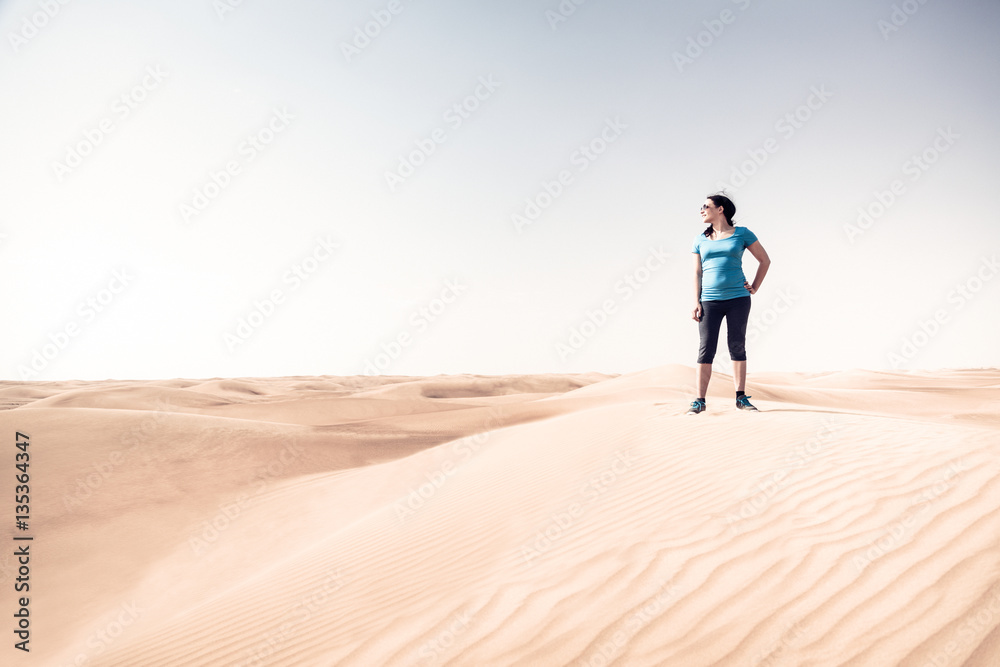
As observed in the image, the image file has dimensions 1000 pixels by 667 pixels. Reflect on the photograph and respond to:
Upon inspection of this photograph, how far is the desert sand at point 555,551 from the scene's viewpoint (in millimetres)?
2270

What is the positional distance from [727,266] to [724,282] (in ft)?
0.58

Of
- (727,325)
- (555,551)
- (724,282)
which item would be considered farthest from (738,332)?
(555,551)

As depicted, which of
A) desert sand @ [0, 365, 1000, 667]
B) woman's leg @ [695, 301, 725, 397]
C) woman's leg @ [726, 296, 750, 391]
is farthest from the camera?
woman's leg @ [695, 301, 725, 397]

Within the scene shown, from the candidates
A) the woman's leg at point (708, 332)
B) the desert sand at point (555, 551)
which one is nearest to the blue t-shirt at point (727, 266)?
the woman's leg at point (708, 332)

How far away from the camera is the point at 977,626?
2.01m

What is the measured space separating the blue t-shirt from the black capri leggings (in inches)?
3.0

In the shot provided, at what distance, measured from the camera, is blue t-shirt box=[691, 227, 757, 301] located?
5754 mm

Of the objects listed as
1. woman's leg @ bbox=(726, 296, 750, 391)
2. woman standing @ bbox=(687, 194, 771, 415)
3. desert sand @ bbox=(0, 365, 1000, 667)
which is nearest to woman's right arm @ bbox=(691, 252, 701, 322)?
woman standing @ bbox=(687, 194, 771, 415)

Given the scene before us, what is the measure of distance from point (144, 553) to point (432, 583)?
15.8ft

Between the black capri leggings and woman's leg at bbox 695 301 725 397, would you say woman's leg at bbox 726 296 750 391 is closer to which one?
the black capri leggings

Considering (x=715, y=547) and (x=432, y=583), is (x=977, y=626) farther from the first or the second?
(x=432, y=583)

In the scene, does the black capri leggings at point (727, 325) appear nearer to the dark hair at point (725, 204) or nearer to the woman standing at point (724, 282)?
the woman standing at point (724, 282)

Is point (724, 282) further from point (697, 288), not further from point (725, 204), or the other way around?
point (725, 204)

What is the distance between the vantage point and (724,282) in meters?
5.77
